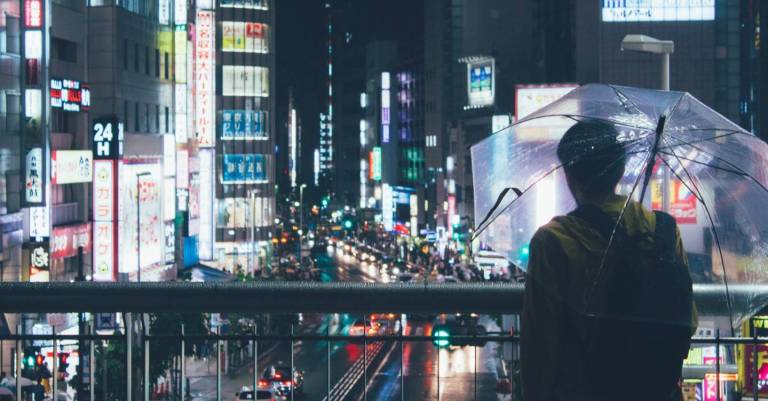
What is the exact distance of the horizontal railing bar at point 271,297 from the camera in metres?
6.16

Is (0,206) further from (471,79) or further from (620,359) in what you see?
(471,79)

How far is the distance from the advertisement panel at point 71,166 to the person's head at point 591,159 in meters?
35.4

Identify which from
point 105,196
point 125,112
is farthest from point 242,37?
point 105,196

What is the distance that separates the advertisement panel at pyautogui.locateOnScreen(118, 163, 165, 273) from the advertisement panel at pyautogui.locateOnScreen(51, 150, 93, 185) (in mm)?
1202

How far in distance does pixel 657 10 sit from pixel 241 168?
29292mm

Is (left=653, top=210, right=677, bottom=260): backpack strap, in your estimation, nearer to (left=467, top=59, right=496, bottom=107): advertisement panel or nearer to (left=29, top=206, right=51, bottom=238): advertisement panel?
(left=29, top=206, right=51, bottom=238): advertisement panel

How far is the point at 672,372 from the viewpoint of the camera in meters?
4.30

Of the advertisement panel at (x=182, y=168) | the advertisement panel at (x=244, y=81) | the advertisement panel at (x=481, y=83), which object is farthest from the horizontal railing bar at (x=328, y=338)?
the advertisement panel at (x=481, y=83)

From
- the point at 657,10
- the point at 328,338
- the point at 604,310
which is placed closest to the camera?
the point at 604,310

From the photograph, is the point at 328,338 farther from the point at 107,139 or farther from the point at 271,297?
the point at 107,139

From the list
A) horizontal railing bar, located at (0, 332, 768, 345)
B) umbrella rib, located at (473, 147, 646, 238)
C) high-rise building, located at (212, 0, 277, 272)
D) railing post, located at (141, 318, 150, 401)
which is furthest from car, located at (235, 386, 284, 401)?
high-rise building, located at (212, 0, 277, 272)

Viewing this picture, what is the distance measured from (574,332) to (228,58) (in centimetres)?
7555

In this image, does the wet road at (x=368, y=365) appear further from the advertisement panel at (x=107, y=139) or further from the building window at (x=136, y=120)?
the building window at (x=136, y=120)

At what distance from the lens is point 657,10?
78125 mm
